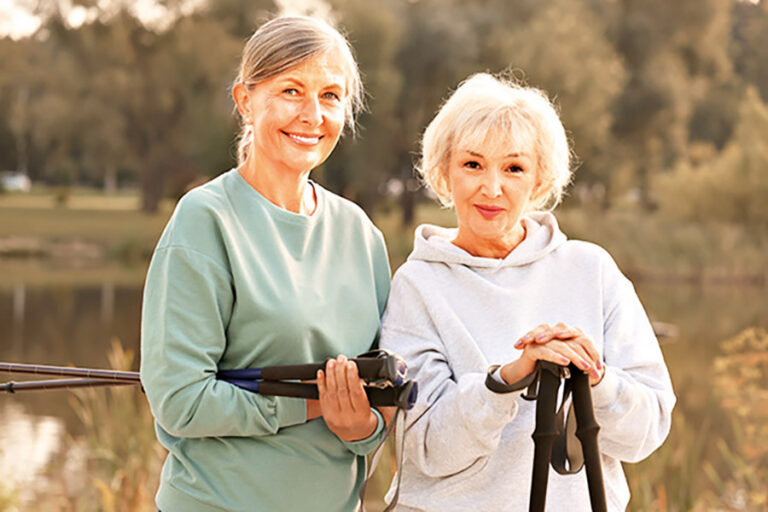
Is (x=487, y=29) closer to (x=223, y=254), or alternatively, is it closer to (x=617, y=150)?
(x=617, y=150)

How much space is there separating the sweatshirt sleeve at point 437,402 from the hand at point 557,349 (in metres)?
0.11

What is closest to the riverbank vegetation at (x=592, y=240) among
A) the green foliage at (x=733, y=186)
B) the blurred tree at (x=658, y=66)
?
the green foliage at (x=733, y=186)

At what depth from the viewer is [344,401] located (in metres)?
1.99

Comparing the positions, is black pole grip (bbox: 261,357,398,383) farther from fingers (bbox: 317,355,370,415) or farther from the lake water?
the lake water

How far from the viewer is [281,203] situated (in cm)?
216

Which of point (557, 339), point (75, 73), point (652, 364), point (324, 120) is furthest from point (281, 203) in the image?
point (75, 73)

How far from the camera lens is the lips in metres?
2.31

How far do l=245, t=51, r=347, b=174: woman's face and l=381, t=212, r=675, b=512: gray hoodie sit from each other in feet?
1.39

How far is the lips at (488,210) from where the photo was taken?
2309mm

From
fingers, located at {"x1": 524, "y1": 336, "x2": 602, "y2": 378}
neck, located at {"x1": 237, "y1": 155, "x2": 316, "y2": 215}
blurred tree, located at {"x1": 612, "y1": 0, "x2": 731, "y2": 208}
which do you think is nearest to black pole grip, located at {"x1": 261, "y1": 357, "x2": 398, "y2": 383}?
fingers, located at {"x1": 524, "y1": 336, "x2": 602, "y2": 378}

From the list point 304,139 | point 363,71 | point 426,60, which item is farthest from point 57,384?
point 426,60

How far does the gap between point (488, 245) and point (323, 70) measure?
23.8 inches

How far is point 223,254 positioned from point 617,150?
26.7 meters

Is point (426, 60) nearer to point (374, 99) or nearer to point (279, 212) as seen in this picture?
point (374, 99)
